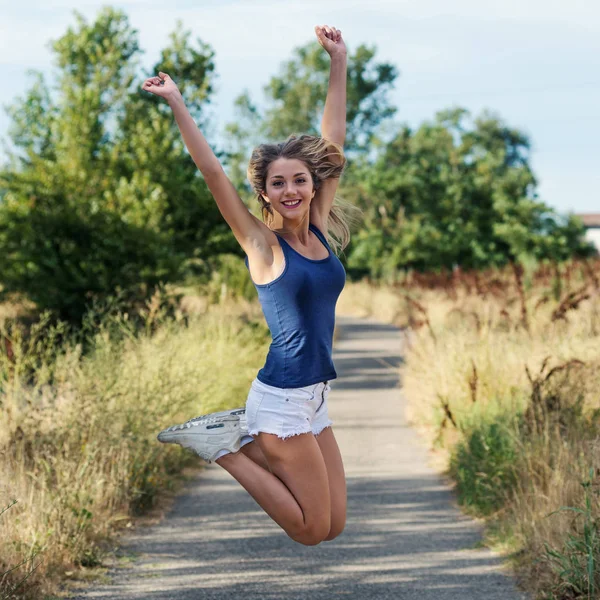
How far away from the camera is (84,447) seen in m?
7.27

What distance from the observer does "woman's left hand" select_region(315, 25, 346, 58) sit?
18.3 feet

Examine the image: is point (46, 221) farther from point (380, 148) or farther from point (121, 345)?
point (380, 148)

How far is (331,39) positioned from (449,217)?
1503 inches

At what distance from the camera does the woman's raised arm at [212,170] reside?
4539 mm

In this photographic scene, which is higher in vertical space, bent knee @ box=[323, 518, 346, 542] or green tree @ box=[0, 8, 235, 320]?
green tree @ box=[0, 8, 235, 320]

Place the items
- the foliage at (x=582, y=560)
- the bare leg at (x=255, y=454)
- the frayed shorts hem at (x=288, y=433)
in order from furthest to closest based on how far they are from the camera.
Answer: the foliage at (x=582, y=560) < the bare leg at (x=255, y=454) < the frayed shorts hem at (x=288, y=433)

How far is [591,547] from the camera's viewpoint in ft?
16.1

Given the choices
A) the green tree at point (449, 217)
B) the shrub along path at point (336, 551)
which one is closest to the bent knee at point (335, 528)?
the shrub along path at point (336, 551)

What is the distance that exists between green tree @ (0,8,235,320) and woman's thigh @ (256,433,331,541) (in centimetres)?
919

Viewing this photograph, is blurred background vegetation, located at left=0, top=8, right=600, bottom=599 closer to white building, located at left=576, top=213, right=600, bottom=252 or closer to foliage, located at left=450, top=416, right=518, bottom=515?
foliage, located at left=450, top=416, right=518, bottom=515

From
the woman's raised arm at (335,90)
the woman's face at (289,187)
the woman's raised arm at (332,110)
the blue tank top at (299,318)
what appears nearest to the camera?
the blue tank top at (299,318)

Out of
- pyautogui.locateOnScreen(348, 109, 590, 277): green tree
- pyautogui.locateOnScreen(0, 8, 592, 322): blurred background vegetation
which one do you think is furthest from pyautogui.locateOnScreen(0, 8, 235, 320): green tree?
Result: pyautogui.locateOnScreen(348, 109, 590, 277): green tree

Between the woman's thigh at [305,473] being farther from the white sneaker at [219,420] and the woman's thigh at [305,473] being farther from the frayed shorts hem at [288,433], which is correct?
the white sneaker at [219,420]

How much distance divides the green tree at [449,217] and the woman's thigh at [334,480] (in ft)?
116
